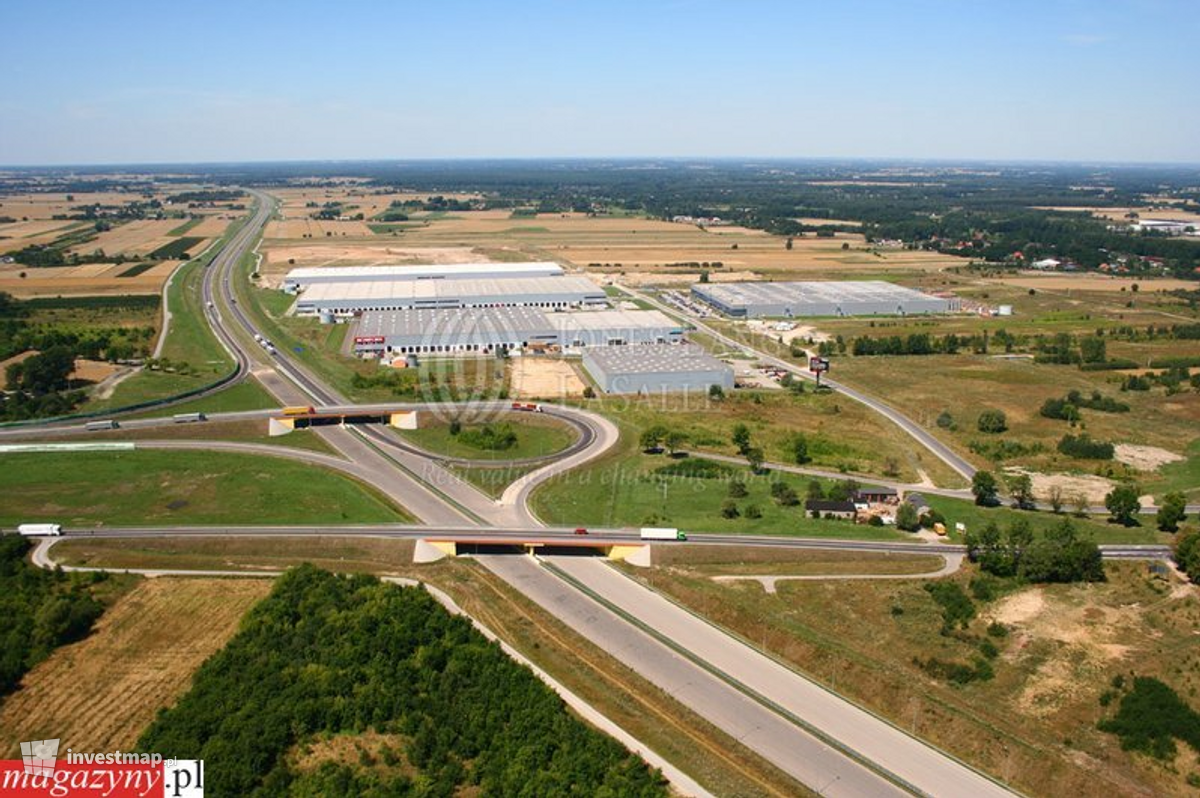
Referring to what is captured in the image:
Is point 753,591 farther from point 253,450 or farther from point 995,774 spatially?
point 253,450

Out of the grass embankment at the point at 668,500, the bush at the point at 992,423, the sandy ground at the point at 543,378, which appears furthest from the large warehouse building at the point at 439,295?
the bush at the point at 992,423

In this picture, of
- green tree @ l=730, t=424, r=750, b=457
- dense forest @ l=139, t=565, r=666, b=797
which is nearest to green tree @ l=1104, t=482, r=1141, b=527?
green tree @ l=730, t=424, r=750, b=457

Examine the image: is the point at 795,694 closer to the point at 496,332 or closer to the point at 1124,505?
the point at 1124,505

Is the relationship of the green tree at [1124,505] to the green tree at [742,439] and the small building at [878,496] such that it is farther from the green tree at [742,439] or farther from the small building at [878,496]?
the green tree at [742,439]

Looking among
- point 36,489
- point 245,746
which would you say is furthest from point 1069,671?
point 36,489

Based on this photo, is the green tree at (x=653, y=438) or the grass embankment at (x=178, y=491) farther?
the green tree at (x=653, y=438)

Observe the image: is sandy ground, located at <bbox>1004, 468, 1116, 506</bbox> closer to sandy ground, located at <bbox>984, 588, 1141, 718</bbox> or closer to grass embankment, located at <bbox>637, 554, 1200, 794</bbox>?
grass embankment, located at <bbox>637, 554, 1200, 794</bbox>
